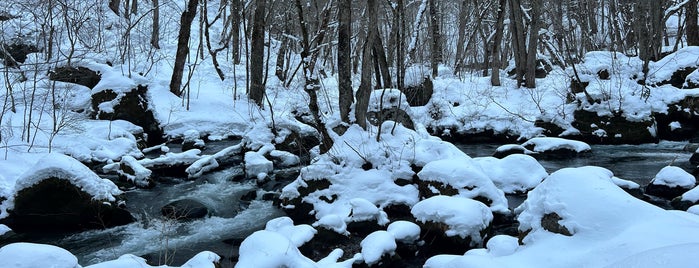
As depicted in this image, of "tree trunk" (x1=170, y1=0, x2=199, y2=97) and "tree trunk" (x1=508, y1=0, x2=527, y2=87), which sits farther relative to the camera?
"tree trunk" (x1=508, y1=0, x2=527, y2=87)

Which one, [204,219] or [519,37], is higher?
[519,37]

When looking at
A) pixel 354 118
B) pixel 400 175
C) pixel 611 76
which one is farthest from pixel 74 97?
pixel 611 76

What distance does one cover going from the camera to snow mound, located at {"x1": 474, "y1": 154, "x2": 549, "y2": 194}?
8516mm

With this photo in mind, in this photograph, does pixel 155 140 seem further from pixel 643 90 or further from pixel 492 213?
pixel 643 90

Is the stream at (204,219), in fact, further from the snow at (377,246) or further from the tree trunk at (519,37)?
the tree trunk at (519,37)

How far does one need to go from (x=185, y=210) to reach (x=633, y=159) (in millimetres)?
9201

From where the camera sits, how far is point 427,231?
249 inches

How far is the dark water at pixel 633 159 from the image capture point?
31.1 ft

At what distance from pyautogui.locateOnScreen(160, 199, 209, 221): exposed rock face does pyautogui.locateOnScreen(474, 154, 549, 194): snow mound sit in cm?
498

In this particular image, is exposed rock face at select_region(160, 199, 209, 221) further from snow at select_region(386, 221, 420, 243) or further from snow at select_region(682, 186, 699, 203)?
snow at select_region(682, 186, 699, 203)

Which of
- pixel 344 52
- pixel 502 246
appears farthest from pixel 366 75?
pixel 502 246

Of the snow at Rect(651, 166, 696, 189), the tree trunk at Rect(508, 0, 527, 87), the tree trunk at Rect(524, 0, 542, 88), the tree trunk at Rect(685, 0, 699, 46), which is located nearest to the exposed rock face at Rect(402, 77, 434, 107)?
the tree trunk at Rect(508, 0, 527, 87)

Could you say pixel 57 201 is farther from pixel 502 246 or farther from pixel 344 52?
pixel 502 246

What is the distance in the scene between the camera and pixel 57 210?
7223 millimetres
